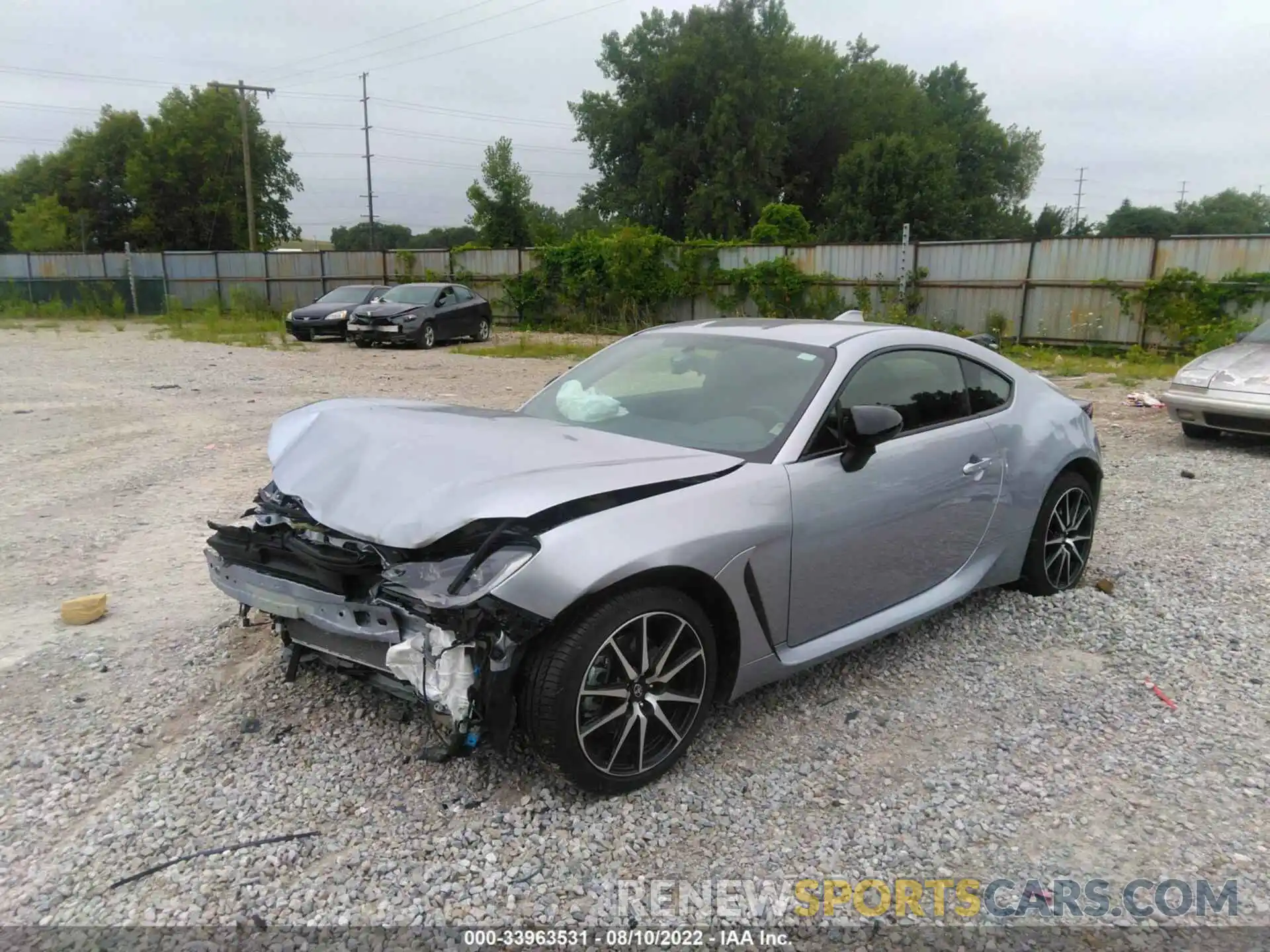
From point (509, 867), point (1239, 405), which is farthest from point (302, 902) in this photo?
point (1239, 405)

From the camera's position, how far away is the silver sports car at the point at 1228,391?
804cm

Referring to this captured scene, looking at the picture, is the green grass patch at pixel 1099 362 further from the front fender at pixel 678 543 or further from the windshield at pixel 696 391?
the front fender at pixel 678 543

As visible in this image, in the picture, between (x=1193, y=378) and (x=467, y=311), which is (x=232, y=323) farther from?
(x=1193, y=378)

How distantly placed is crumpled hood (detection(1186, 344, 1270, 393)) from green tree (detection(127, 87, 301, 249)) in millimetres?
54259

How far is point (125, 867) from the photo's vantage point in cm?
254

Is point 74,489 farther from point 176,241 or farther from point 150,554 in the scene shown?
point 176,241

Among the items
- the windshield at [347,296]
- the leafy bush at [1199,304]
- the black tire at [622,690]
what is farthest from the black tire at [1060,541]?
the windshield at [347,296]

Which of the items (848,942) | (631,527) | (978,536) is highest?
(631,527)

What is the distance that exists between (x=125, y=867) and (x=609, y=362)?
2822mm

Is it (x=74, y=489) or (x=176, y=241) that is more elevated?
(x=176, y=241)

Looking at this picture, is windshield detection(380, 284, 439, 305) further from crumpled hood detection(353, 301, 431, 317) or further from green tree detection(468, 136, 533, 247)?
green tree detection(468, 136, 533, 247)

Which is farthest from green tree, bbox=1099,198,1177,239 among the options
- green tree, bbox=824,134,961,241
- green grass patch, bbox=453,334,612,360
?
green grass patch, bbox=453,334,612,360

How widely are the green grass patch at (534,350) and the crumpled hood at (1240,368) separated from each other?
11.5m
